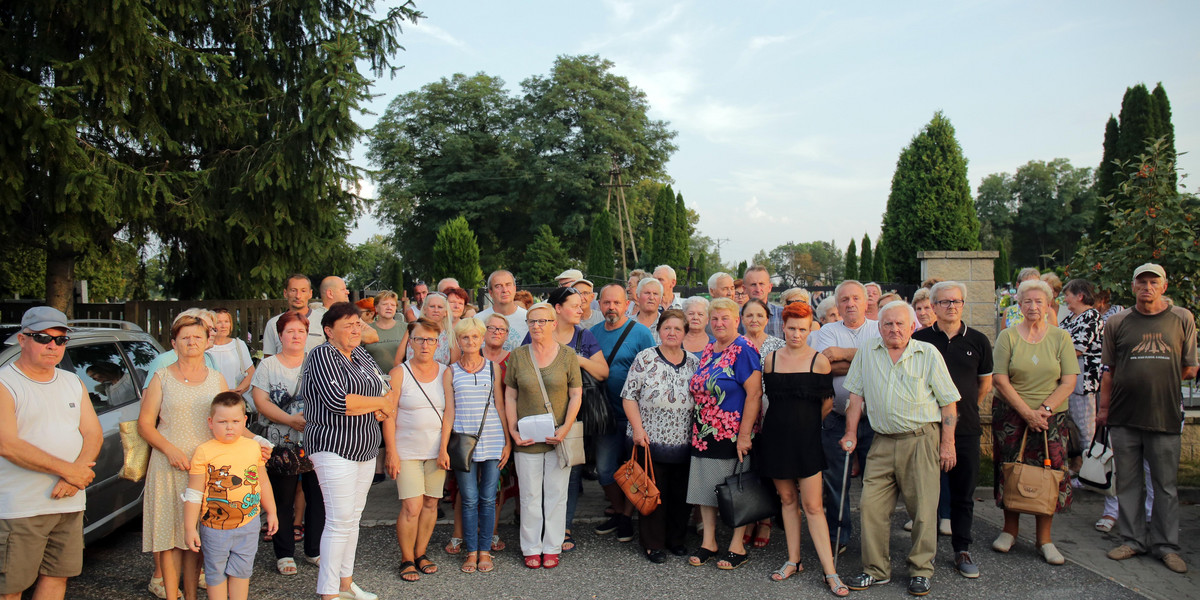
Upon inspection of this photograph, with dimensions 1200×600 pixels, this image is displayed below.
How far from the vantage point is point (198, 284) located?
13.0m

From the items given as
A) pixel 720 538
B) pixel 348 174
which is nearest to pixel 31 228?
pixel 348 174

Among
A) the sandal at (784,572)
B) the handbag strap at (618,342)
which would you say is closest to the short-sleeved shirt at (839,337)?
the sandal at (784,572)

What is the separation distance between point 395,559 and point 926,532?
3510 millimetres

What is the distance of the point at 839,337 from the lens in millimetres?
5473

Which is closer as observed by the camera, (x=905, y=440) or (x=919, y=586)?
(x=919, y=586)

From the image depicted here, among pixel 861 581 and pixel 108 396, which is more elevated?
pixel 108 396

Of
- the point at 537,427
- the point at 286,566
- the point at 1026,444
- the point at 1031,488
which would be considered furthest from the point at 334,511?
the point at 1026,444

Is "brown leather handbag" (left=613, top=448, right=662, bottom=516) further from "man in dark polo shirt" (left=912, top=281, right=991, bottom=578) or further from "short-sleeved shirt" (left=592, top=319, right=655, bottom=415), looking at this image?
"man in dark polo shirt" (left=912, top=281, right=991, bottom=578)

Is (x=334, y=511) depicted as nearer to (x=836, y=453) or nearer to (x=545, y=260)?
(x=836, y=453)

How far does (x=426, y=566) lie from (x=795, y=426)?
2577mm

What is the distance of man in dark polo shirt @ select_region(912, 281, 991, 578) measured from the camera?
4.89 metres

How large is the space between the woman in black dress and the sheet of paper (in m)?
1.40

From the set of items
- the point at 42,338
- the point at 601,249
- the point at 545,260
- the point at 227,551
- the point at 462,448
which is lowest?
the point at 227,551

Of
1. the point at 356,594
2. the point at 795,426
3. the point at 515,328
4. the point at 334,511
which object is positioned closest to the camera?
the point at 334,511
